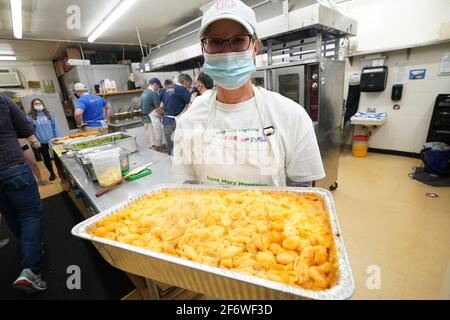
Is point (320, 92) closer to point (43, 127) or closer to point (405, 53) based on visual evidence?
point (405, 53)

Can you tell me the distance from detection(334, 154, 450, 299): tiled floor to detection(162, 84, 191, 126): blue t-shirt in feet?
10.6

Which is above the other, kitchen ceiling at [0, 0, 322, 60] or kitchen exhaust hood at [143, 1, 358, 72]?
kitchen ceiling at [0, 0, 322, 60]

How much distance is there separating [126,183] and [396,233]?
109 inches

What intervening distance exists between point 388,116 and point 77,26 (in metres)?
6.48

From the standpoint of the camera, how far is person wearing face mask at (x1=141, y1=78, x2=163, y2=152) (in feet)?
16.4

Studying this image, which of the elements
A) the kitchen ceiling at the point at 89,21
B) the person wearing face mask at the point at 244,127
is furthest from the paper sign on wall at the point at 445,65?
the person wearing face mask at the point at 244,127

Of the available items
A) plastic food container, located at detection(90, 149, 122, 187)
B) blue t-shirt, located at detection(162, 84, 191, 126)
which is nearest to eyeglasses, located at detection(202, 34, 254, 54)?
plastic food container, located at detection(90, 149, 122, 187)

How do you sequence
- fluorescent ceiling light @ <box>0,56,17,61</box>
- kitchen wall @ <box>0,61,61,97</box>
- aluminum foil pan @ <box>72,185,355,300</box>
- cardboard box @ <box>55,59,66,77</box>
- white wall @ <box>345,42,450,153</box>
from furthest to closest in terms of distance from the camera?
kitchen wall @ <box>0,61,61,97</box> < cardboard box @ <box>55,59,66,77</box> < fluorescent ceiling light @ <box>0,56,17,61</box> < white wall @ <box>345,42,450,153</box> < aluminum foil pan @ <box>72,185,355,300</box>

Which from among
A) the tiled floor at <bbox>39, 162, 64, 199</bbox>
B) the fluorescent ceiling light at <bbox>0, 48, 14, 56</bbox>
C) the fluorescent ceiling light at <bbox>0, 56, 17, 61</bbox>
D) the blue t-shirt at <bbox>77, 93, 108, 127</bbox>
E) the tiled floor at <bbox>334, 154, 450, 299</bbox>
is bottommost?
the tiled floor at <bbox>334, 154, 450, 299</bbox>

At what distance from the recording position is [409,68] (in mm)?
3992

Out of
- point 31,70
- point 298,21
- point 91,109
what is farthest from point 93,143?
point 31,70

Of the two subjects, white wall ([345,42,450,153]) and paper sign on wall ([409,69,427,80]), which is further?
paper sign on wall ([409,69,427,80])

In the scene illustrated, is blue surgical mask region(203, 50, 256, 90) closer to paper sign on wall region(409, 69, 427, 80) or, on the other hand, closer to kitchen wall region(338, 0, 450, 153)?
kitchen wall region(338, 0, 450, 153)
